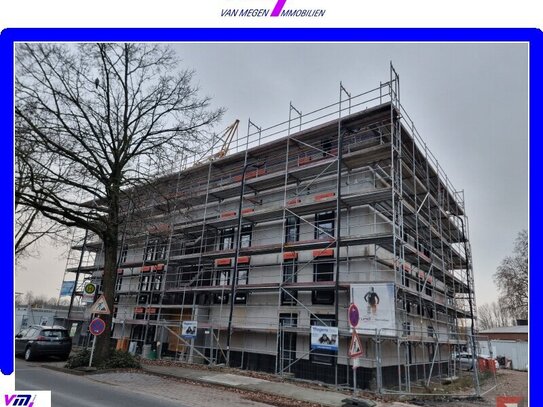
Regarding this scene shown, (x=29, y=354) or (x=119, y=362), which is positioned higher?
(x=119, y=362)

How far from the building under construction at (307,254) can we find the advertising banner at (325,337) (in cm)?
4

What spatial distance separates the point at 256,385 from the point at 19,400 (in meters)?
9.59

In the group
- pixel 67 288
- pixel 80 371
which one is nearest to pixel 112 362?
pixel 80 371

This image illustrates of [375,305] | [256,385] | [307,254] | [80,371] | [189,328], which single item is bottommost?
[80,371]

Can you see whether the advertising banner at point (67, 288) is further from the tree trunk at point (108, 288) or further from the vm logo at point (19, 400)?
the vm logo at point (19, 400)

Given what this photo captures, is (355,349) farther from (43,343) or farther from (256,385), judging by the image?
(43,343)

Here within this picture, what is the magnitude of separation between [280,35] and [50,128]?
12441 millimetres

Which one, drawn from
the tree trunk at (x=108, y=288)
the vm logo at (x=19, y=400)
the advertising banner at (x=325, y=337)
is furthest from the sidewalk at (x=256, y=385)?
the vm logo at (x=19, y=400)

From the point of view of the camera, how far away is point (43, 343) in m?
16.7

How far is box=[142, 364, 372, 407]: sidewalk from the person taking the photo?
10.4m

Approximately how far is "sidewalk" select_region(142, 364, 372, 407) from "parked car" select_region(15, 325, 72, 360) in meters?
4.58
